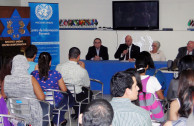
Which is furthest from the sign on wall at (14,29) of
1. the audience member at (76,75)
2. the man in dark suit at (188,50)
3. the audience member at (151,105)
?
the audience member at (151,105)

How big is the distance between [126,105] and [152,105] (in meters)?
1.02

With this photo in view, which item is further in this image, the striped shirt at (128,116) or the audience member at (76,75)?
the audience member at (76,75)

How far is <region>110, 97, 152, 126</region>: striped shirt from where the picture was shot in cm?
252

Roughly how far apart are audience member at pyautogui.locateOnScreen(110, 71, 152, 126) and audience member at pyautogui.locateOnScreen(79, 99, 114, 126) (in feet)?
1.98

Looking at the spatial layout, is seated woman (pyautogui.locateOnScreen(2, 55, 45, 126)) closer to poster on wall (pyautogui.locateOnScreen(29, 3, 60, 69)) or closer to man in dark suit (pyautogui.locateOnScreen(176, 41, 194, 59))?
man in dark suit (pyautogui.locateOnScreen(176, 41, 194, 59))

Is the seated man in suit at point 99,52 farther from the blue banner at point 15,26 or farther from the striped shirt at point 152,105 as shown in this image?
the striped shirt at point 152,105

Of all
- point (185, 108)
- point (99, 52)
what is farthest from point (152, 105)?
point (99, 52)

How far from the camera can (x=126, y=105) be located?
256cm

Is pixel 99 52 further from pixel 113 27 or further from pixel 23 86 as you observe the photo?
pixel 23 86

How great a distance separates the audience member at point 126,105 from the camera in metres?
2.52

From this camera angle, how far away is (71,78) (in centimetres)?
541

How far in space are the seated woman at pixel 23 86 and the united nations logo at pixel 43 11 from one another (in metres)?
6.04

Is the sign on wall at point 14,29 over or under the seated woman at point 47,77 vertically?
over

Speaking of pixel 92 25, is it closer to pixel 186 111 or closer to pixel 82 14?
pixel 82 14
